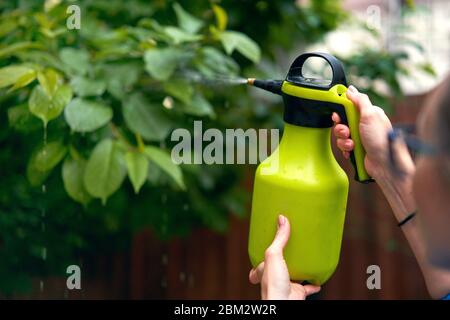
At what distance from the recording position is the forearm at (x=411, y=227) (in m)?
0.92

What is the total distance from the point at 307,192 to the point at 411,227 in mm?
183

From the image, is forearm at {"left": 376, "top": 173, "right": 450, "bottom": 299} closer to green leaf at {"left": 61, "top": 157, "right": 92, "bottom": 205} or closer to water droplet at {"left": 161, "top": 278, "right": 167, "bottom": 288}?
green leaf at {"left": 61, "top": 157, "right": 92, "bottom": 205}

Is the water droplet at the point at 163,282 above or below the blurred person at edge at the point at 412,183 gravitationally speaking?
below

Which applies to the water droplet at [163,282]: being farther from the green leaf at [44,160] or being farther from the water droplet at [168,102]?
the green leaf at [44,160]

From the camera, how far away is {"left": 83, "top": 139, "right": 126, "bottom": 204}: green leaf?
143 cm

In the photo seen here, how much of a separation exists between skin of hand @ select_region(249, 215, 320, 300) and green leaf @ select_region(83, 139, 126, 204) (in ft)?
1.77

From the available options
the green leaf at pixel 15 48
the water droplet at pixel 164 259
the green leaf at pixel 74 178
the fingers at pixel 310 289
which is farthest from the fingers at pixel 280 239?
the water droplet at pixel 164 259

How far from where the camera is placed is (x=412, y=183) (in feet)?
2.69

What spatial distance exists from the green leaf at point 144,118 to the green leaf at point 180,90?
54mm

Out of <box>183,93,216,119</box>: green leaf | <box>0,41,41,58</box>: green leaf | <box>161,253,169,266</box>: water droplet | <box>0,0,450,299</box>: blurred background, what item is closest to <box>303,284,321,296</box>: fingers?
<box>0,0,450,299</box>: blurred background

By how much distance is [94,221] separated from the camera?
2.15 metres

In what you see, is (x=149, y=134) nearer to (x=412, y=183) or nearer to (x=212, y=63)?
(x=212, y=63)
